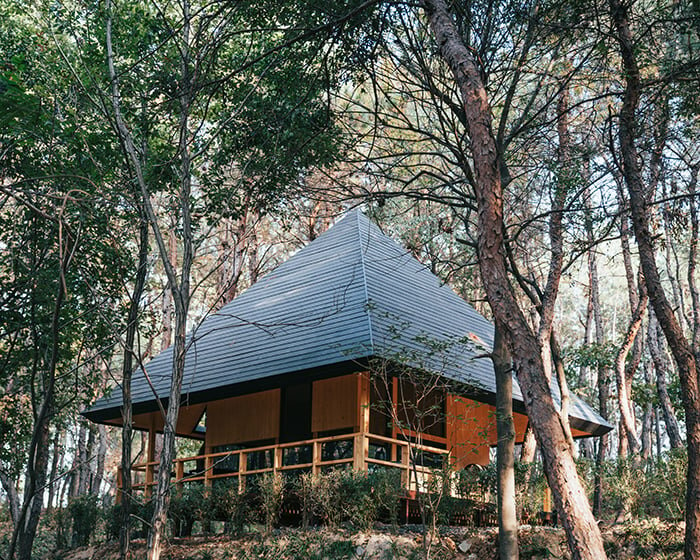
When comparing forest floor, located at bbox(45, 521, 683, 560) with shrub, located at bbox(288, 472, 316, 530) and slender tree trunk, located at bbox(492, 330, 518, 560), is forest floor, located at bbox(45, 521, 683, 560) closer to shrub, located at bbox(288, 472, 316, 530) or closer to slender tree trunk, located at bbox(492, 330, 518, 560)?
shrub, located at bbox(288, 472, 316, 530)

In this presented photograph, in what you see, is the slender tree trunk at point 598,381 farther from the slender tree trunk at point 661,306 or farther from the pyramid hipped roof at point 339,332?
the slender tree trunk at point 661,306

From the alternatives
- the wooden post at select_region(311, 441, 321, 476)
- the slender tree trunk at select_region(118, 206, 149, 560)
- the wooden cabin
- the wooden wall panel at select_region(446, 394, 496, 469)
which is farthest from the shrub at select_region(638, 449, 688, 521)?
the slender tree trunk at select_region(118, 206, 149, 560)

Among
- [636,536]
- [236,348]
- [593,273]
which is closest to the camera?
[636,536]

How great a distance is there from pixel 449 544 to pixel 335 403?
14.9ft

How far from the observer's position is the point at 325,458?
47.6 ft

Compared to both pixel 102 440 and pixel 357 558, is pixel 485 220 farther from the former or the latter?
pixel 102 440

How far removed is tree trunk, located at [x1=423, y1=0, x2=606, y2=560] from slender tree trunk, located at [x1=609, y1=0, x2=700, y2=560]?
101 inches

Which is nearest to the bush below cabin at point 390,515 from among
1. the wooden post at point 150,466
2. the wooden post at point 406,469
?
the wooden post at point 406,469

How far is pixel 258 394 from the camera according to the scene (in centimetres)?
1559

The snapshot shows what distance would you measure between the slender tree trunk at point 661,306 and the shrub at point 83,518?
11.5m

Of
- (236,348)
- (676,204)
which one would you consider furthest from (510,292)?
(236,348)

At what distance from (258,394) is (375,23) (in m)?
8.59

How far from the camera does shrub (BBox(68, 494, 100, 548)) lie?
1476 cm

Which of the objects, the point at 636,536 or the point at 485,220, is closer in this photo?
the point at 485,220
